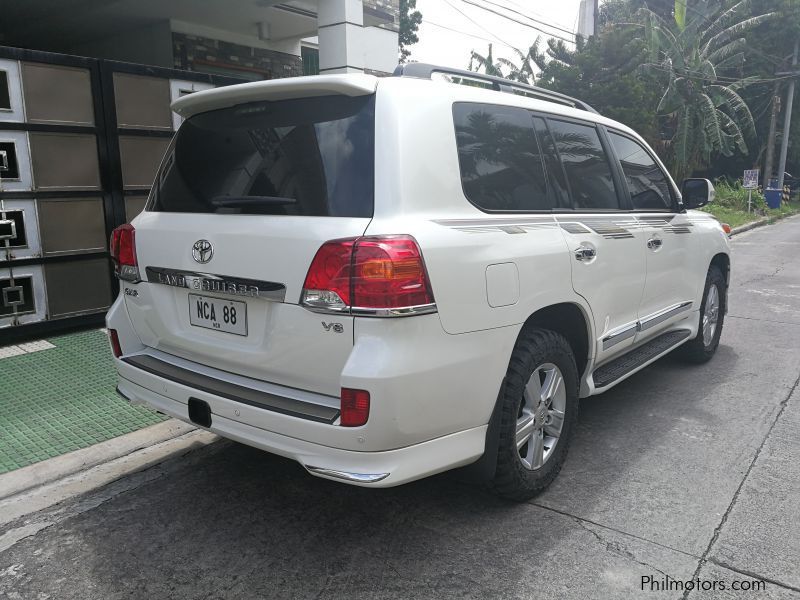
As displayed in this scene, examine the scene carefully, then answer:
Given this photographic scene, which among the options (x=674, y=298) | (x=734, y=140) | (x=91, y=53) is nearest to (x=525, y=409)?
(x=674, y=298)

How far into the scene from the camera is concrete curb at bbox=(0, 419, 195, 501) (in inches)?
136

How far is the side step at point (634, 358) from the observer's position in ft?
12.6

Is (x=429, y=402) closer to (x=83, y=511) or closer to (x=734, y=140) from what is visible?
(x=83, y=511)

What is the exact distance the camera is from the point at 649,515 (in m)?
3.12

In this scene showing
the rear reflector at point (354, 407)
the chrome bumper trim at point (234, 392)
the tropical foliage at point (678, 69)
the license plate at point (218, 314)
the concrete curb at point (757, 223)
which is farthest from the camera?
the tropical foliage at point (678, 69)

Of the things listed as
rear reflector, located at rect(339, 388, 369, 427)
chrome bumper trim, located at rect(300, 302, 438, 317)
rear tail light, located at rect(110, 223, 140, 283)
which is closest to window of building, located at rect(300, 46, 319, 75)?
rear tail light, located at rect(110, 223, 140, 283)

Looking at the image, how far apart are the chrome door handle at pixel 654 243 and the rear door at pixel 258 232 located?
2334mm

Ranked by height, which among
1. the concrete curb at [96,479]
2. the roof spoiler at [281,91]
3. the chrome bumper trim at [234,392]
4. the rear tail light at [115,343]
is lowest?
the concrete curb at [96,479]

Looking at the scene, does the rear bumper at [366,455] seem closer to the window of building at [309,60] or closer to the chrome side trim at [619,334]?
the chrome side trim at [619,334]

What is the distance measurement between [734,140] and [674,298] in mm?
25624

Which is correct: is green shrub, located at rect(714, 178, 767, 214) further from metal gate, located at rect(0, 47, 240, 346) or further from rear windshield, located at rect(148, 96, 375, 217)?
A: rear windshield, located at rect(148, 96, 375, 217)

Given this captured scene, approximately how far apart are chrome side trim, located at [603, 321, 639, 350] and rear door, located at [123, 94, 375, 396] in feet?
6.16

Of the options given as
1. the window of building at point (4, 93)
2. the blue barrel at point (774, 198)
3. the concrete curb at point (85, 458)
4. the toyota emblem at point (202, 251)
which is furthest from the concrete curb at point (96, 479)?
A: the blue barrel at point (774, 198)

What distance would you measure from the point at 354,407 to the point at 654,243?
2.70m
